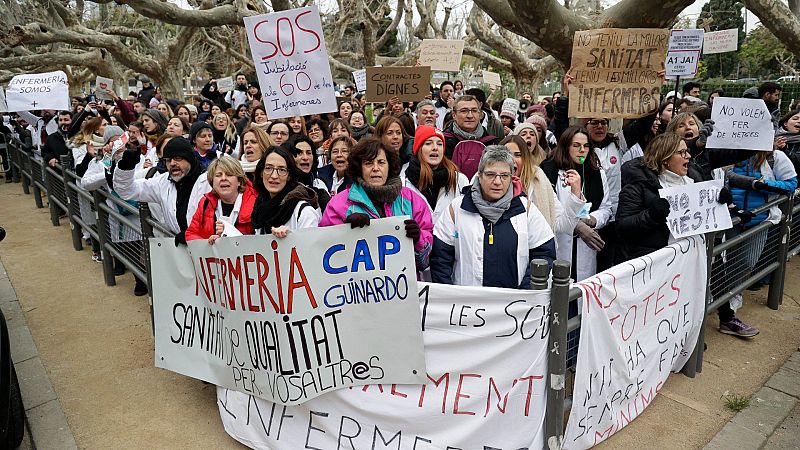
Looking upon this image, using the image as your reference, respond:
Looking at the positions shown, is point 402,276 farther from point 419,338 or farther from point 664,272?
point 664,272

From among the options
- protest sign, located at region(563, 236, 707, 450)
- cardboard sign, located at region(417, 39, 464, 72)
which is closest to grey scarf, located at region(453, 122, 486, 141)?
protest sign, located at region(563, 236, 707, 450)

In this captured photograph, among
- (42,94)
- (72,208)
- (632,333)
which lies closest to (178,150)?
(632,333)

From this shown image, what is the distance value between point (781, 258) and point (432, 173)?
11.5ft

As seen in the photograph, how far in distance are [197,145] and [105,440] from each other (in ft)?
9.80

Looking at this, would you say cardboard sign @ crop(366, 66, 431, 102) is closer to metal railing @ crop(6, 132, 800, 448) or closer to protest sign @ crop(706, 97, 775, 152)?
metal railing @ crop(6, 132, 800, 448)

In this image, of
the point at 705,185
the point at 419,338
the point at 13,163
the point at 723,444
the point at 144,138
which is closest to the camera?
the point at 419,338

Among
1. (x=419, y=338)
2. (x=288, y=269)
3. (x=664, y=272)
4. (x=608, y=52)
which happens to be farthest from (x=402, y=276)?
(x=608, y=52)

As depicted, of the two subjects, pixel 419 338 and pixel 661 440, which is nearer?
pixel 419 338

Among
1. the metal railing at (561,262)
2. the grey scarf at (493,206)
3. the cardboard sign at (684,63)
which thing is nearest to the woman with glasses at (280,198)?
the metal railing at (561,262)

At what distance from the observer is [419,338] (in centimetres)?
316

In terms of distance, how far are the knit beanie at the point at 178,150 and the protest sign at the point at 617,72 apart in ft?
10.6

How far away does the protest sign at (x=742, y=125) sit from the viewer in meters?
5.06

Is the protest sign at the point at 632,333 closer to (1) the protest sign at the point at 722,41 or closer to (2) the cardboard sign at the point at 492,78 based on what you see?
(1) the protest sign at the point at 722,41

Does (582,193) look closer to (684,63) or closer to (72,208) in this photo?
(684,63)
